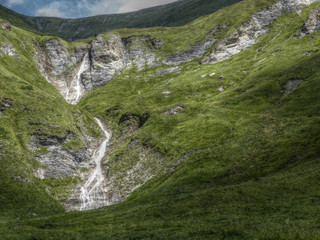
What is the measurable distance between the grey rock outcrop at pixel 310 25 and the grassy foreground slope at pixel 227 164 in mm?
12541

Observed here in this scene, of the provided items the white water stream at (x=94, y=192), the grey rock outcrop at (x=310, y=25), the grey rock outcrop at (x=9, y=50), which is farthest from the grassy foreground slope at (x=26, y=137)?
the grey rock outcrop at (x=310, y=25)

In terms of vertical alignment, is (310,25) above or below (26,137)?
below

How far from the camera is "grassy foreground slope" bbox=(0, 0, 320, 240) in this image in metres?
30.7

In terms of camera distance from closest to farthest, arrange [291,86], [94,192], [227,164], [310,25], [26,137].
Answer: [227,164], [94,192], [26,137], [291,86], [310,25]

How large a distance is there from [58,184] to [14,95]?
54.0 m

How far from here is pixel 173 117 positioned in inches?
4530

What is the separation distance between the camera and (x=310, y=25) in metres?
179

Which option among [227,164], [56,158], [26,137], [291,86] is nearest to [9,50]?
[26,137]

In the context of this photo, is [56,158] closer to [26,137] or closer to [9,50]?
[26,137]

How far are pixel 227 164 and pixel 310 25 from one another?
16653cm

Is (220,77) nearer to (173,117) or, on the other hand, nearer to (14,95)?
(173,117)

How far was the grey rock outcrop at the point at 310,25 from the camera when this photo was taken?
577 feet

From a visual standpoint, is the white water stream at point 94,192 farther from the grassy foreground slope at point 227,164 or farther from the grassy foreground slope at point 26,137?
the grassy foreground slope at point 227,164

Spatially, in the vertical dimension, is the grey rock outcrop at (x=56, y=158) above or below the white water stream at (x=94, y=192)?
above
